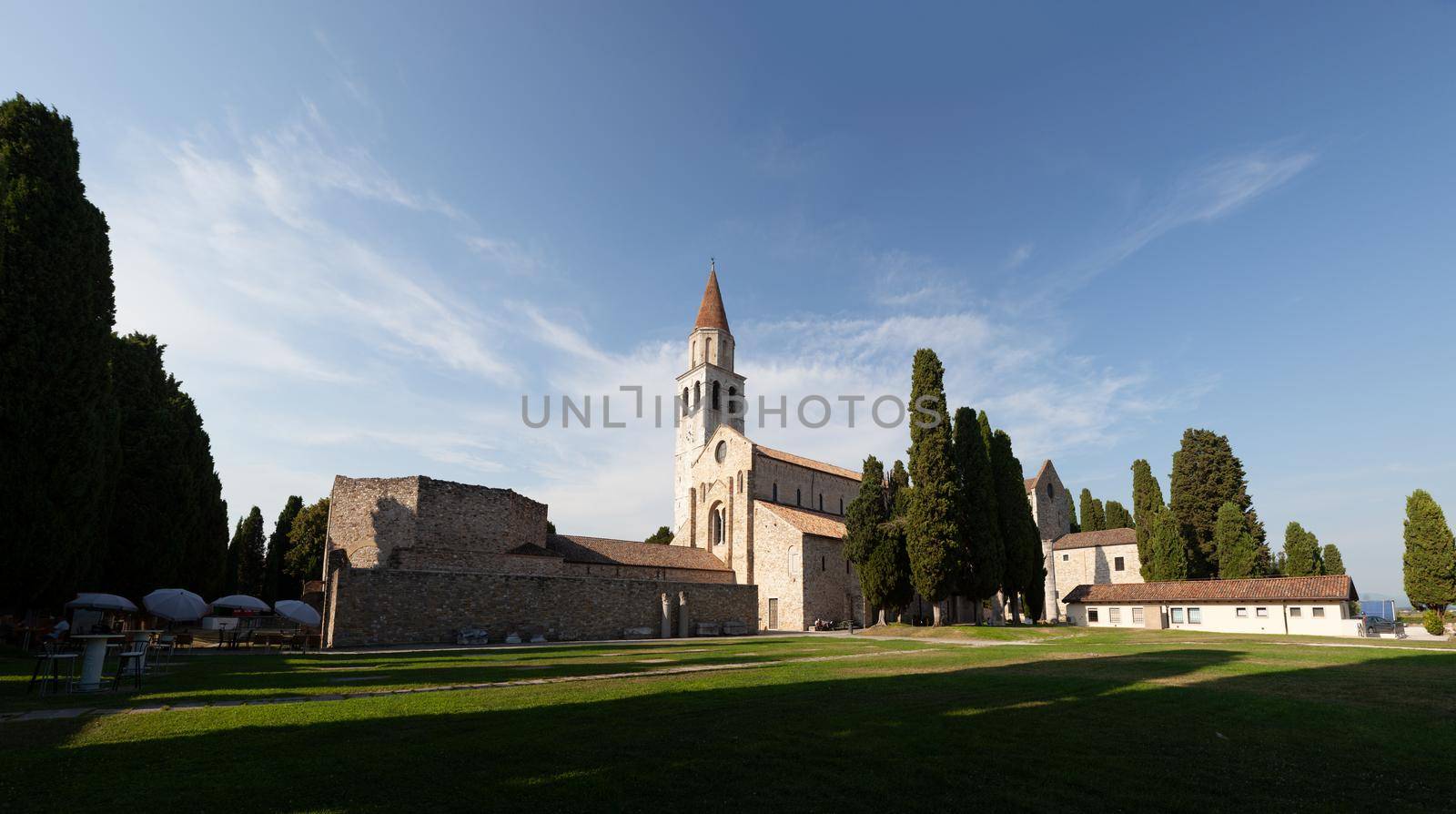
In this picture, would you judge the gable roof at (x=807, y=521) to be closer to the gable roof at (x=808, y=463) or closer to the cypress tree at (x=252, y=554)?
the gable roof at (x=808, y=463)

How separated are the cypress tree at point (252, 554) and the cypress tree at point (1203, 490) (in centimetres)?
6646

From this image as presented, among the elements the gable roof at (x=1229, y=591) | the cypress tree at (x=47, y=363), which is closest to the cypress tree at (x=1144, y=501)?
the gable roof at (x=1229, y=591)

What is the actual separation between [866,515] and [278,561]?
40.7m

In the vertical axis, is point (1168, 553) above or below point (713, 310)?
below

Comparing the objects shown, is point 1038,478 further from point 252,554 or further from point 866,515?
point 252,554

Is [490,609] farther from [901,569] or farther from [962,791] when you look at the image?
[962,791]

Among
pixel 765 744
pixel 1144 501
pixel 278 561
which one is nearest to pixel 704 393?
pixel 278 561

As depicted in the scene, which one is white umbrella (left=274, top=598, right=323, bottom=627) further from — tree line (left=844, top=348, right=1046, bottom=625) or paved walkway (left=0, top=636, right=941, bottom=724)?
tree line (left=844, top=348, right=1046, bottom=625)

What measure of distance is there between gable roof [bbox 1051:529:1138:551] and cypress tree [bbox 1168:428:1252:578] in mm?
4094

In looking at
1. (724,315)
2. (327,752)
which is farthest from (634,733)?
(724,315)

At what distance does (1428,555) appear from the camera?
125 ft

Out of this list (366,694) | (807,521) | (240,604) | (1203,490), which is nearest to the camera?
(366,694)

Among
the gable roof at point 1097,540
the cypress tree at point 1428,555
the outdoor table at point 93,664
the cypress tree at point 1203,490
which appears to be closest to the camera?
the outdoor table at point 93,664

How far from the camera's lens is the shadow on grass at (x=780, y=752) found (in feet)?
17.1
